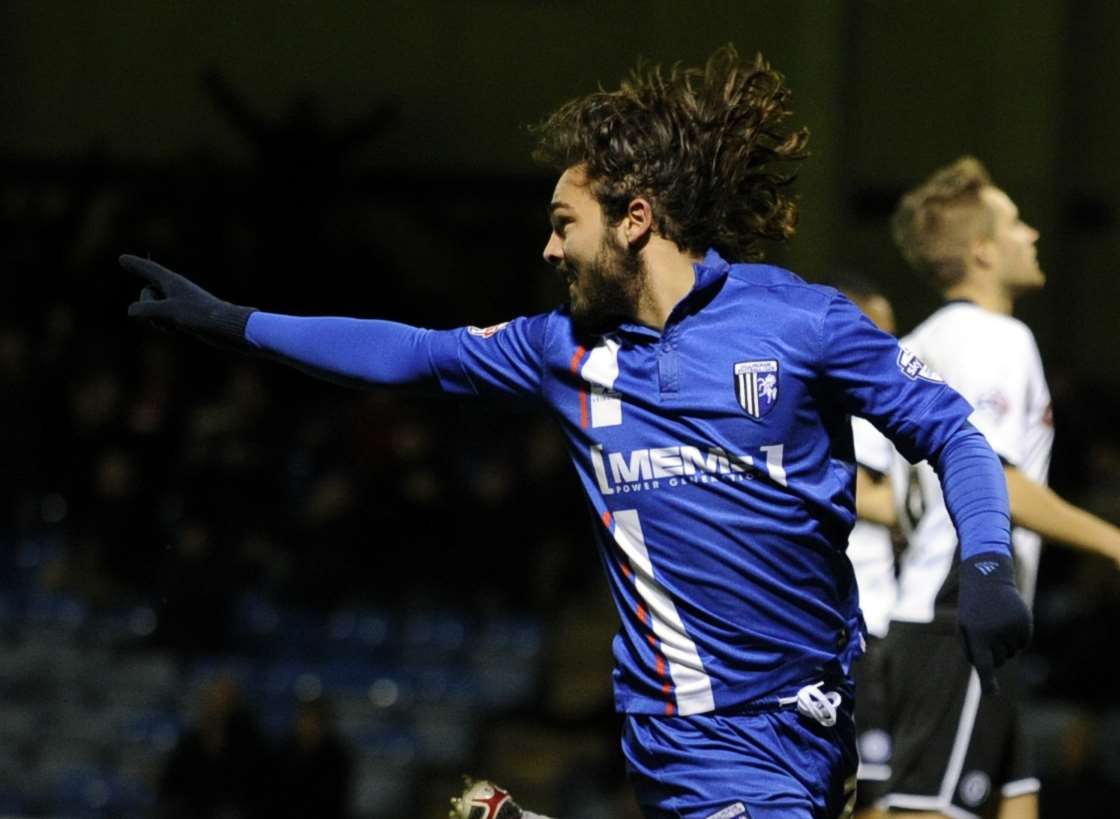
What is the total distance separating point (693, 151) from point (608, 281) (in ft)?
0.80

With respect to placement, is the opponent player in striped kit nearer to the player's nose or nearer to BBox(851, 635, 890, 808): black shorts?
BBox(851, 635, 890, 808): black shorts

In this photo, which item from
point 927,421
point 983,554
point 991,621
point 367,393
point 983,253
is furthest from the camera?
point 367,393

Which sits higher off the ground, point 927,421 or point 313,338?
point 313,338

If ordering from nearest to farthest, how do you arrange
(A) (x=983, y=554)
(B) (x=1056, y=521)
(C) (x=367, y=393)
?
(A) (x=983, y=554) → (B) (x=1056, y=521) → (C) (x=367, y=393)

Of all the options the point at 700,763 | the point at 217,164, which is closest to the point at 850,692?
the point at 700,763

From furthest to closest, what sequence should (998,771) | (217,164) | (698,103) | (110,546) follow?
1. (217,164)
2. (110,546)
3. (998,771)
4. (698,103)

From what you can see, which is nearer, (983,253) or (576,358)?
Result: (576,358)

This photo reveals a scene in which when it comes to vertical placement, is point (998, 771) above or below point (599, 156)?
below

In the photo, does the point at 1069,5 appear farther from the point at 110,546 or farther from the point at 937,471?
the point at 937,471

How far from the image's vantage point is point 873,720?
4.29m

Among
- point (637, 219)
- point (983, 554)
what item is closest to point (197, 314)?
point (637, 219)

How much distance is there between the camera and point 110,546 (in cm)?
995

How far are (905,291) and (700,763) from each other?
9188mm

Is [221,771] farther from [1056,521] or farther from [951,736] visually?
[1056,521]
